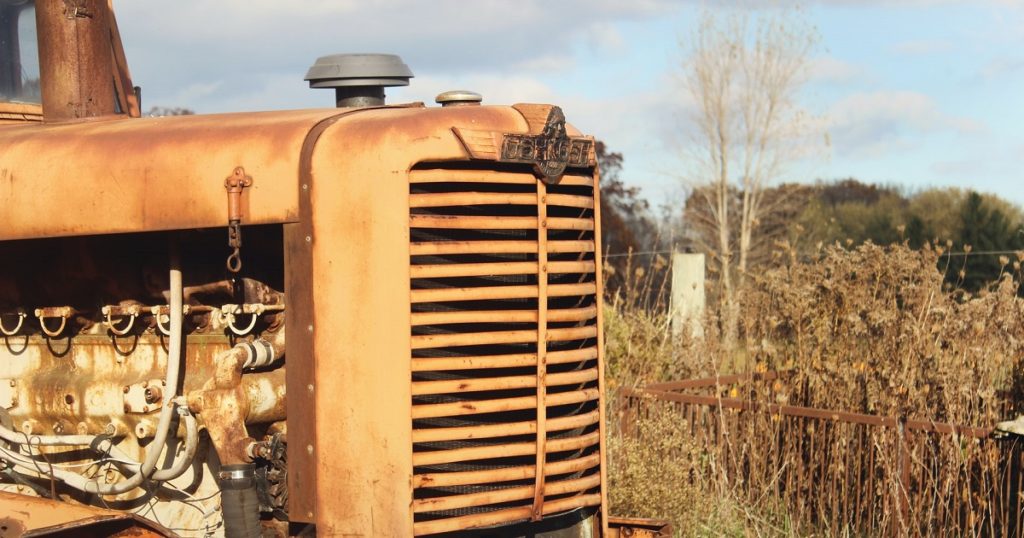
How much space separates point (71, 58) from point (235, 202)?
162 cm

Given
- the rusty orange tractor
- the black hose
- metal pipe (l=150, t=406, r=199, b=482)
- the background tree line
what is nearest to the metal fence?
the rusty orange tractor

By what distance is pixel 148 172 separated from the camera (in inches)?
168

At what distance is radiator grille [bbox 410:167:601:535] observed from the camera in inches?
156

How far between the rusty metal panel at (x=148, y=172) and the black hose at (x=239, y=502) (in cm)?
88

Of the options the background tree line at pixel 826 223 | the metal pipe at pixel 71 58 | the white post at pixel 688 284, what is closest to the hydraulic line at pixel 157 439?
the metal pipe at pixel 71 58

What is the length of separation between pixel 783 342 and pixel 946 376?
1.57 m

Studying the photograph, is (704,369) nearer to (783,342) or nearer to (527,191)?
(783,342)

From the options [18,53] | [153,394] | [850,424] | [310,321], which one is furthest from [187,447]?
[850,424]

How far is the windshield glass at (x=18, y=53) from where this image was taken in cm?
596

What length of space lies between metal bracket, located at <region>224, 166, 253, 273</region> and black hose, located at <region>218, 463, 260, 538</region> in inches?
27.5

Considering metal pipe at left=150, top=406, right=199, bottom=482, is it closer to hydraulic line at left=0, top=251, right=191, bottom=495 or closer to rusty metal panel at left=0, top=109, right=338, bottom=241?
hydraulic line at left=0, top=251, right=191, bottom=495

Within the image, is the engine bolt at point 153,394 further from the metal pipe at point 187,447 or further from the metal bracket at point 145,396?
the metal pipe at point 187,447

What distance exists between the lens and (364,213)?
3.93m

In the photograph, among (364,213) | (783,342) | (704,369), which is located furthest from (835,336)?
(364,213)
